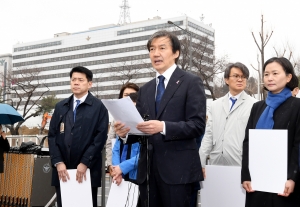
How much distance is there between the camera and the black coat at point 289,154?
9.19ft

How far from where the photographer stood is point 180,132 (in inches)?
107

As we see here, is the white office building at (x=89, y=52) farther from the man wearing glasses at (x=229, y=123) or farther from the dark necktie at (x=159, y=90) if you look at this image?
the dark necktie at (x=159, y=90)

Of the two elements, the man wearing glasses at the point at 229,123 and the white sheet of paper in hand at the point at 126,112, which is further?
the man wearing glasses at the point at 229,123

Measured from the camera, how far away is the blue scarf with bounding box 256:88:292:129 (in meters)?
2.99

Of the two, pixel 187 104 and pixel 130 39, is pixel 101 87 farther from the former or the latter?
→ pixel 187 104

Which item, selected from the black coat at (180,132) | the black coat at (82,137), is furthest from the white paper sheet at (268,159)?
the black coat at (82,137)

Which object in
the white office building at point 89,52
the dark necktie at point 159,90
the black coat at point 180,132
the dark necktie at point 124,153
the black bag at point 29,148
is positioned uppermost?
the white office building at point 89,52

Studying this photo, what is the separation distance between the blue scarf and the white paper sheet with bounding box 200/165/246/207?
93 cm

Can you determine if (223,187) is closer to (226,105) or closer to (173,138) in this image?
(226,105)

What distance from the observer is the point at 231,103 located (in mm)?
4559

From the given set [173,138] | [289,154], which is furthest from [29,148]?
[289,154]

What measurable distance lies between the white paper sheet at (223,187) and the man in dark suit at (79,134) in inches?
51.3

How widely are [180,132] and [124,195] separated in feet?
5.79

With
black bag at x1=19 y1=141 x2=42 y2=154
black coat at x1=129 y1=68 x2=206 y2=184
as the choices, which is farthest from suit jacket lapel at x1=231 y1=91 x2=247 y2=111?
black bag at x1=19 y1=141 x2=42 y2=154
